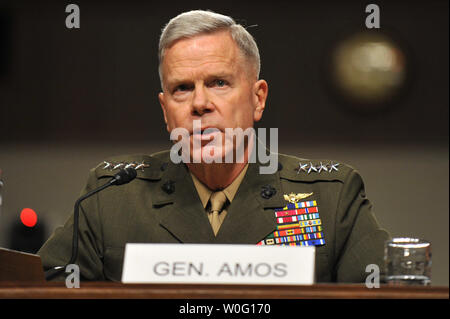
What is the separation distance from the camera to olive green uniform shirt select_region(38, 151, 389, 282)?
1943 mm

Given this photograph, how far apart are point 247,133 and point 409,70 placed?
1572 millimetres

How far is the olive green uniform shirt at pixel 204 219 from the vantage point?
1.94 meters

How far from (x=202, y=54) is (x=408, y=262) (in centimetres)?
88

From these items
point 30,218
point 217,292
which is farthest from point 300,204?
point 217,292

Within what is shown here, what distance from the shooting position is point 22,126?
3488 millimetres

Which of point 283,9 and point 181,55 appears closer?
point 181,55

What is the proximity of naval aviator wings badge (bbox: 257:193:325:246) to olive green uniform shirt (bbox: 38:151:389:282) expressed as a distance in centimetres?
2

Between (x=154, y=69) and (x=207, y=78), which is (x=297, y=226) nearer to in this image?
(x=207, y=78)

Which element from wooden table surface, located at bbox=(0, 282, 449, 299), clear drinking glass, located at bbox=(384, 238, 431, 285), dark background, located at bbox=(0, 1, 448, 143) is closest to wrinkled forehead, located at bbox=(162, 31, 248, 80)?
clear drinking glass, located at bbox=(384, 238, 431, 285)

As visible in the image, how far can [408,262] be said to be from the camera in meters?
1.46

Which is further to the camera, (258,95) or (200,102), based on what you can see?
(258,95)
